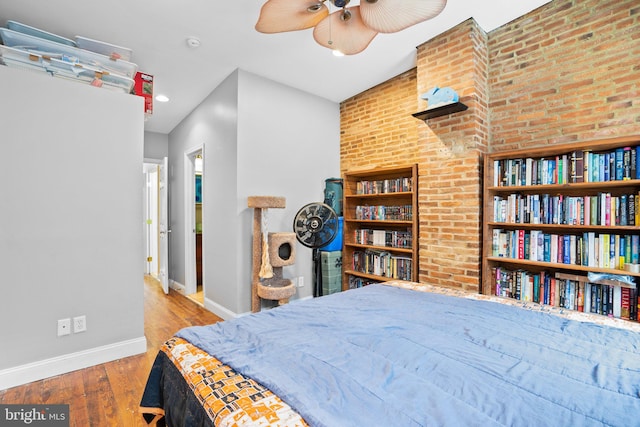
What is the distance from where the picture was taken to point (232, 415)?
2.55ft

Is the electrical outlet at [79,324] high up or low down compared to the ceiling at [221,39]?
down

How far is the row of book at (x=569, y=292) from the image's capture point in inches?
77.9

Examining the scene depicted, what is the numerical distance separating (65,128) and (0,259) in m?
0.98

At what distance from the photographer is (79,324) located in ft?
7.33

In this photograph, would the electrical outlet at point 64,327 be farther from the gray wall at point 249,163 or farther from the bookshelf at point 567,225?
the bookshelf at point 567,225

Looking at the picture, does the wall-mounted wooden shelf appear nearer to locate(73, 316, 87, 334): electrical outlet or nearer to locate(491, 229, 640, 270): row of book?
locate(491, 229, 640, 270): row of book

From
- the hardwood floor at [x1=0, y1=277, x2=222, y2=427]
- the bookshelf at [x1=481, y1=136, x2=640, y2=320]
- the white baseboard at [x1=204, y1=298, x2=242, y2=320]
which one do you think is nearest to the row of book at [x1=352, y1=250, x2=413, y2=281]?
the bookshelf at [x1=481, y1=136, x2=640, y2=320]

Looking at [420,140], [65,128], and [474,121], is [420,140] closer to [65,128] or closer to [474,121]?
[474,121]

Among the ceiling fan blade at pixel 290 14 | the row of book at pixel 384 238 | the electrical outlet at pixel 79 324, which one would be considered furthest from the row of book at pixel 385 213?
the electrical outlet at pixel 79 324

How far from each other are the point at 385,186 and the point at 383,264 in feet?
2.85

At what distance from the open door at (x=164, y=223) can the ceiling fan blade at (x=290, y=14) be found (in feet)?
10.5

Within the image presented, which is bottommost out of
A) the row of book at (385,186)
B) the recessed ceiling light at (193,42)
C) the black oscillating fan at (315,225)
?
the black oscillating fan at (315,225)

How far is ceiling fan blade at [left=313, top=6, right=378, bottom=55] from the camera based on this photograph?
1678 millimetres

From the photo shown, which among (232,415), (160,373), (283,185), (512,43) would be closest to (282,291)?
(283,185)
